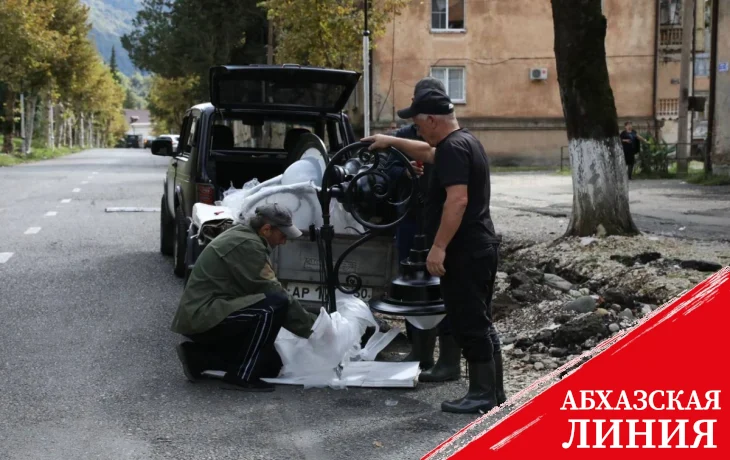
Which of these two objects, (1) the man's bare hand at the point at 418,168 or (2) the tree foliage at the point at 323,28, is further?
(2) the tree foliage at the point at 323,28

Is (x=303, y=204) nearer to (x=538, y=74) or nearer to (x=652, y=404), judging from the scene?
(x=652, y=404)

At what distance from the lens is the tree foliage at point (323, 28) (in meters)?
26.5

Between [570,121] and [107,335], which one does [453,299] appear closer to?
[107,335]

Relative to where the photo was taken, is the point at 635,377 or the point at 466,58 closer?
the point at 635,377

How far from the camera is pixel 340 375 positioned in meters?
6.77

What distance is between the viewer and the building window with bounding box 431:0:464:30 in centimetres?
3959

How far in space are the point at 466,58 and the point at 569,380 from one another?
115ft

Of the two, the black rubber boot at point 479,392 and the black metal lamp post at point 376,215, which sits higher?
the black metal lamp post at point 376,215

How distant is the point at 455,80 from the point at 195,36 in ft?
37.1

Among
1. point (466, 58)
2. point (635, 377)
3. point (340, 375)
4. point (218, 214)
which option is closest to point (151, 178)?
point (466, 58)

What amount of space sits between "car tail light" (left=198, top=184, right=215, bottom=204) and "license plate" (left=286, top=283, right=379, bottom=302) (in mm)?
1917

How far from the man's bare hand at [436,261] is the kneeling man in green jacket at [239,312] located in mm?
1246

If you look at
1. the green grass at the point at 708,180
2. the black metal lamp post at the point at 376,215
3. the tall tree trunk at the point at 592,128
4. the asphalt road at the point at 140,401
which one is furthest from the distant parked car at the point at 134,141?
the black metal lamp post at the point at 376,215

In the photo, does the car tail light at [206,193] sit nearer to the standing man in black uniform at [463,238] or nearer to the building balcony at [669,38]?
the standing man in black uniform at [463,238]
